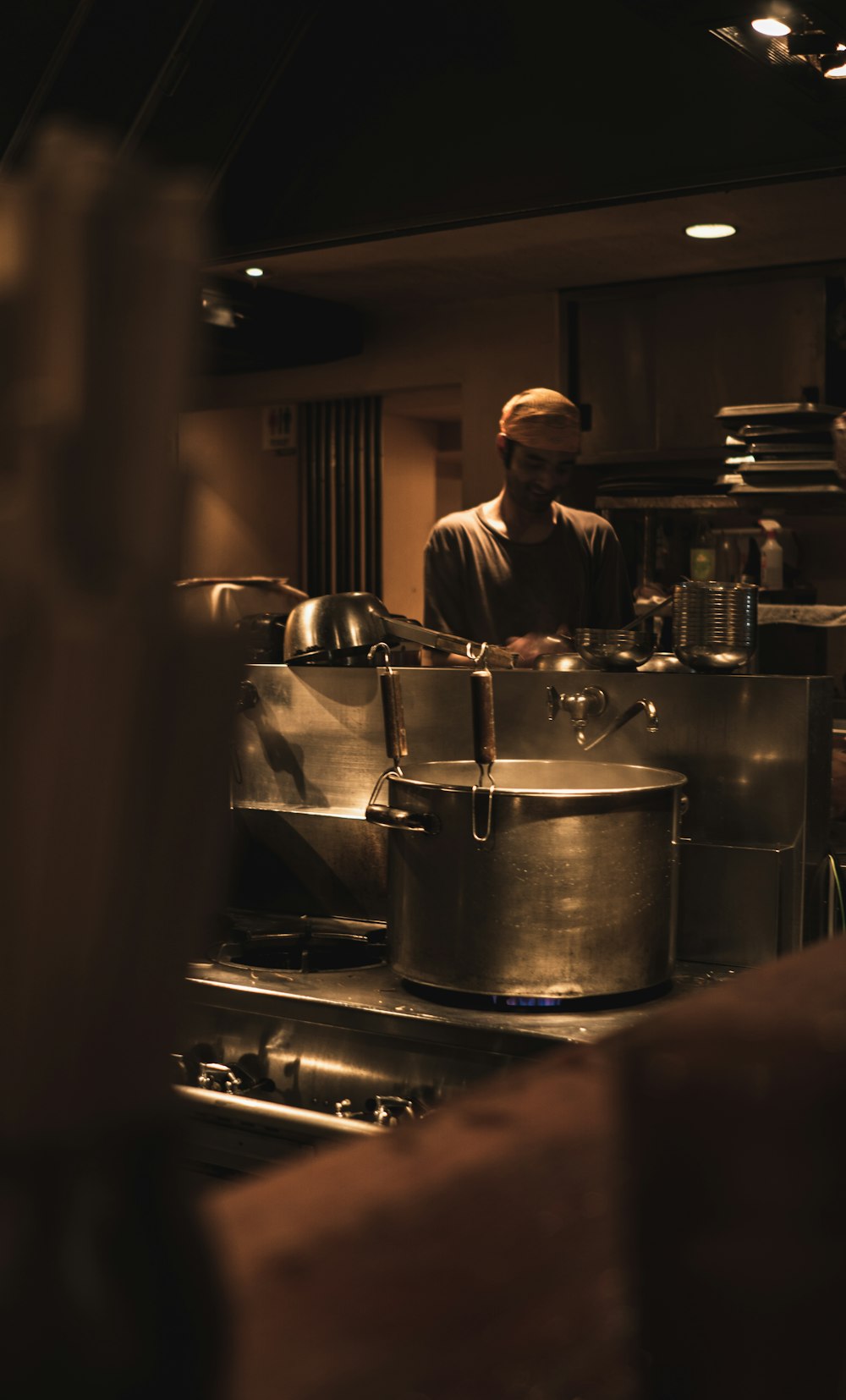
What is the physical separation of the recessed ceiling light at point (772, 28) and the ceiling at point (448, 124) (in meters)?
0.30

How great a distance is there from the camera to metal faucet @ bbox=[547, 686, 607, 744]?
2.33 m

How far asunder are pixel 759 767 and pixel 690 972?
339mm

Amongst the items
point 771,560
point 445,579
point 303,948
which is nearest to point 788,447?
point 445,579

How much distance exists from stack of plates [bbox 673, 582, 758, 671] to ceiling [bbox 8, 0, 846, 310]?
2.02 meters

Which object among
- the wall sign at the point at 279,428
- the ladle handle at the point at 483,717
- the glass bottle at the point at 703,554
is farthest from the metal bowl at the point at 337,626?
the wall sign at the point at 279,428

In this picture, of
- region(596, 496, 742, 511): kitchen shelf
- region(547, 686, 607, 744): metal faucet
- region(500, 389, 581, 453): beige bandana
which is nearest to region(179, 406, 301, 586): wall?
region(596, 496, 742, 511): kitchen shelf

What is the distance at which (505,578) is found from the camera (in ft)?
13.4

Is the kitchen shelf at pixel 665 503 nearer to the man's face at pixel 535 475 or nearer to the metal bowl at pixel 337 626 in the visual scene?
the man's face at pixel 535 475

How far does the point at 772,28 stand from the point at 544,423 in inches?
42.7

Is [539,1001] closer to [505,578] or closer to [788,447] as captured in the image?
[505,578]

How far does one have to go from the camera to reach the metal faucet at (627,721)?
2.17 meters

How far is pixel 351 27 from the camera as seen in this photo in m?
5.10

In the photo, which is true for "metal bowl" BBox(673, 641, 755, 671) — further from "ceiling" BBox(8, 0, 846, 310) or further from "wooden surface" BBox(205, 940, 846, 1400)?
"ceiling" BBox(8, 0, 846, 310)

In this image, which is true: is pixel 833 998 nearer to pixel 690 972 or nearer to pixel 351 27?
pixel 690 972
